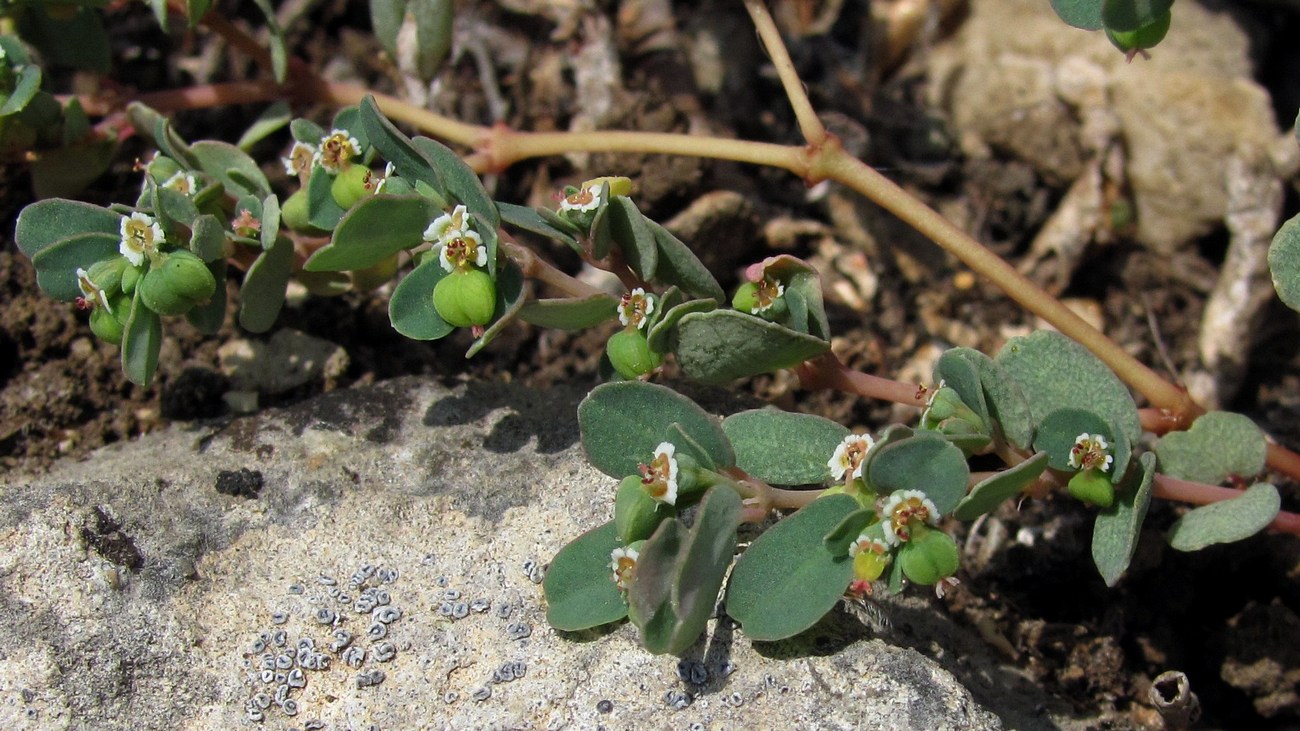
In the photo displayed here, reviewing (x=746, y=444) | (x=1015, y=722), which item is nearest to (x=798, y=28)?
(x=746, y=444)

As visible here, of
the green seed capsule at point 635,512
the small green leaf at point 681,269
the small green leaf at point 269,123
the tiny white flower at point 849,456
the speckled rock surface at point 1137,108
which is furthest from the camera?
the speckled rock surface at point 1137,108

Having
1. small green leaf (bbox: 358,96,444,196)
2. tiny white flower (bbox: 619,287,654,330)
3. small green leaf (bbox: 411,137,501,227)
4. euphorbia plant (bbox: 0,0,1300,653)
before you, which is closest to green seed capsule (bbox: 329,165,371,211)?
euphorbia plant (bbox: 0,0,1300,653)

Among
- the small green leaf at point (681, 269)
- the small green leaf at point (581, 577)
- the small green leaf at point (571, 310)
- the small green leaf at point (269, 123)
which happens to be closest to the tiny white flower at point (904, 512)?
the small green leaf at point (581, 577)

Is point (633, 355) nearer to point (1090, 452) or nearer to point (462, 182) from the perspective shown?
point (462, 182)

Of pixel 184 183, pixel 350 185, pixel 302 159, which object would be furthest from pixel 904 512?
pixel 184 183

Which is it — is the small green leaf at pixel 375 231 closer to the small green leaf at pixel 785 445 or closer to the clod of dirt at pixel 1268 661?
the small green leaf at pixel 785 445
